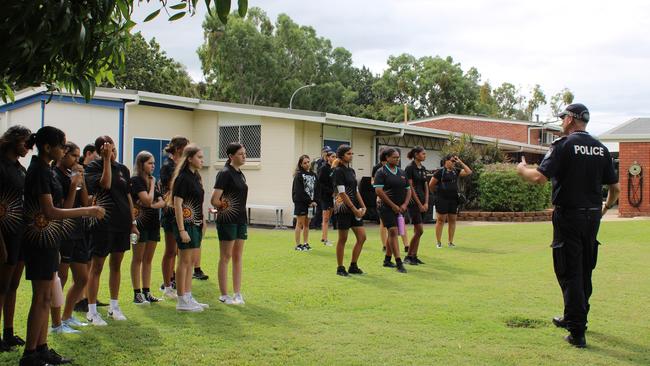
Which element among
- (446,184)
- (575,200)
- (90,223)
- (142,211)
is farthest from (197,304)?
→ (446,184)

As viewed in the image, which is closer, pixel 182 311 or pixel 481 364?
pixel 481 364

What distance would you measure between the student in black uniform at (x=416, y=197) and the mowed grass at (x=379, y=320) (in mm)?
364

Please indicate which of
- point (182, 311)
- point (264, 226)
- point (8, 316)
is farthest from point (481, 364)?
point (264, 226)

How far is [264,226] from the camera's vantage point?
65.7 ft

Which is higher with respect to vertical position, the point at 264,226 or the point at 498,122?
the point at 498,122

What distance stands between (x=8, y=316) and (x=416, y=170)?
28.3ft

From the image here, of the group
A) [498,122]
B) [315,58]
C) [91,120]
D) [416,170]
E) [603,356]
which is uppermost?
[315,58]

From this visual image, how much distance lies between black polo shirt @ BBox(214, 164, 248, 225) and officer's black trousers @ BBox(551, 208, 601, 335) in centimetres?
354

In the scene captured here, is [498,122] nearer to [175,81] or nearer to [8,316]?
[175,81]

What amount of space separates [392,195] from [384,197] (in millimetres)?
202

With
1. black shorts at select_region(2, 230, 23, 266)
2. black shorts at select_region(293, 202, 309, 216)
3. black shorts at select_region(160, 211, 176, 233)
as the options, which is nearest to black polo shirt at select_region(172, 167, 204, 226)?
black shorts at select_region(160, 211, 176, 233)

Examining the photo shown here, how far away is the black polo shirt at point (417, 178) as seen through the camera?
42.3 feet

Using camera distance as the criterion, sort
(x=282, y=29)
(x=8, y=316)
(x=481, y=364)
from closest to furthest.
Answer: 1. (x=481, y=364)
2. (x=8, y=316)
3. (x=282, y=29)

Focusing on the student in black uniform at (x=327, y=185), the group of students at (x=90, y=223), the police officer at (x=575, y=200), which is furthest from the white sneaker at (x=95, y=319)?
the student in black uniform at (x=327, y=185)
